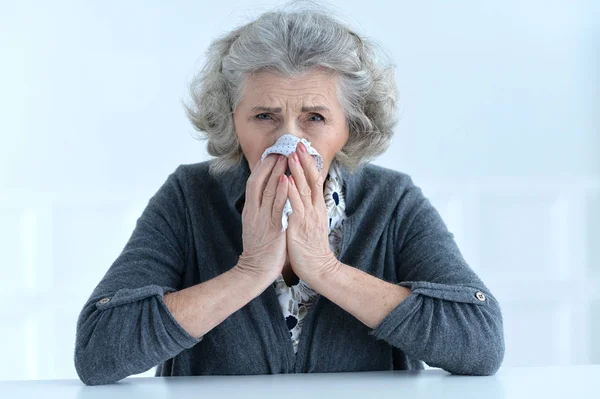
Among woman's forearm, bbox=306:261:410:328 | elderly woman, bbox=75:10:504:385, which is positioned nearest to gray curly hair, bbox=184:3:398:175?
elderly woman, bbox=75:10:504:385

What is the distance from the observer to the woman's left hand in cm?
149

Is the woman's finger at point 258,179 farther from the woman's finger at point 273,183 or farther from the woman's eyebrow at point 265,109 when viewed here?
the woman's eyebrow at point 265,109

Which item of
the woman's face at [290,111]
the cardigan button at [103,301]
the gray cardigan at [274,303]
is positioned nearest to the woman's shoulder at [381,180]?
the gray cardigan at [274,303]

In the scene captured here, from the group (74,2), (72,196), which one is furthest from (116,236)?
(74,2)

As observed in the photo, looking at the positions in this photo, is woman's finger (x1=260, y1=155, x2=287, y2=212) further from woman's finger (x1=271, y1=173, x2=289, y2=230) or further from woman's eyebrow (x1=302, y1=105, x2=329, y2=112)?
woman's eyebrow (x1=302, y1=105, x2=329, y2=112)

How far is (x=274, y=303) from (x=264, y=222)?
0.73 feet

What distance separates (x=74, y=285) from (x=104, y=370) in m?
2.72

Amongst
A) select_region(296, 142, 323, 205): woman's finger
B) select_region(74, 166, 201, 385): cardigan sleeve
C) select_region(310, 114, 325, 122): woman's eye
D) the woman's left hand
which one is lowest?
select_region(74, 166, 201, 385): cardigan sleeve

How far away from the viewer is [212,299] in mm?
1457

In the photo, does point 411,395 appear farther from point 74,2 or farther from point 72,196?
point 74,2

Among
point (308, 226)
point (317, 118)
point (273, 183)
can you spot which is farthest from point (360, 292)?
point (317, 118)

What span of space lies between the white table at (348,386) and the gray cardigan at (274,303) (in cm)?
5

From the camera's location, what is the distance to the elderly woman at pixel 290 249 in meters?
1.45

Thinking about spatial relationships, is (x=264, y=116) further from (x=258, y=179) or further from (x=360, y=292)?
(x=360, y=292)
